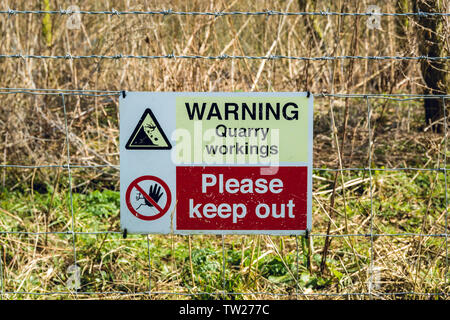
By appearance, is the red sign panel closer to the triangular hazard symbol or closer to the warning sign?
the warning sign

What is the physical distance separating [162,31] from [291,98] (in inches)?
105

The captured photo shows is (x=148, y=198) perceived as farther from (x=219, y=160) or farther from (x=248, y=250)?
(x=248, y=250)

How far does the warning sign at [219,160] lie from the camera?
2.59m

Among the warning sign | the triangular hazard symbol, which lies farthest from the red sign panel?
the triangular hazard symbol

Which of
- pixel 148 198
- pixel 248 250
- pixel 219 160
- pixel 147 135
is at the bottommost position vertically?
pixel 248 250

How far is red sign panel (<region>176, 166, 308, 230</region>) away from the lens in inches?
102

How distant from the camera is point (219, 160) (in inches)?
103

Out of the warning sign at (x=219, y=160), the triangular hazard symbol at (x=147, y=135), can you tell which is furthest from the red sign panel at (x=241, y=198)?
the triangular hazard symbol at (x=147, y=135)

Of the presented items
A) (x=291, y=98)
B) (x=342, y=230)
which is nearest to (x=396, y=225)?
(x=342, y=230)

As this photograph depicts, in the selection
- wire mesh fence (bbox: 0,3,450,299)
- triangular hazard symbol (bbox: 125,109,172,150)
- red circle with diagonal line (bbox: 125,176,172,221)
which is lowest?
wire mesh fence (bbox: 0,3,450,299)

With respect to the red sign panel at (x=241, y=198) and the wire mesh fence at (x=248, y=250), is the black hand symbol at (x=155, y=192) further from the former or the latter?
the wire mesh fence at (x=248, y=250)

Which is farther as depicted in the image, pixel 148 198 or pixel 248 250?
pixel 248 250

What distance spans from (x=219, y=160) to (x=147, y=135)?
0.36 meters

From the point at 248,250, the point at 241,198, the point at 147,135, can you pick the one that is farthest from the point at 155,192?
the point at 248,250
